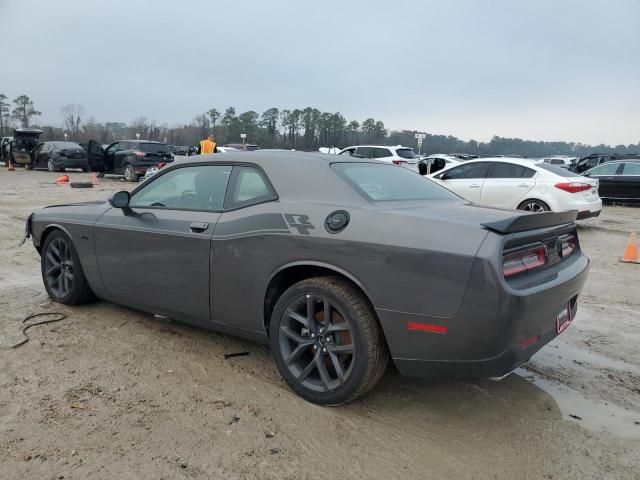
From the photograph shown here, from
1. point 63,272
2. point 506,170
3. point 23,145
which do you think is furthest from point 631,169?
point 23,145

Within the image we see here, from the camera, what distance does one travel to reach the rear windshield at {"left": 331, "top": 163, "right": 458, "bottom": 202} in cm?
331

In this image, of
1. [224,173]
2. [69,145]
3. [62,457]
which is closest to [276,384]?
[62,457]

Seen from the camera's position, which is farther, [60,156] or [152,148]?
[60,156]

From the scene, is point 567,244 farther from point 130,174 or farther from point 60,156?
point 60,156

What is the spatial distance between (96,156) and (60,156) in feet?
14.2

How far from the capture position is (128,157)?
778 inches

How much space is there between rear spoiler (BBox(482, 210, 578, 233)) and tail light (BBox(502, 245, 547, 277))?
130 mm

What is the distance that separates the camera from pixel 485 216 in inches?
116

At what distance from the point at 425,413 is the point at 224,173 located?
213cm

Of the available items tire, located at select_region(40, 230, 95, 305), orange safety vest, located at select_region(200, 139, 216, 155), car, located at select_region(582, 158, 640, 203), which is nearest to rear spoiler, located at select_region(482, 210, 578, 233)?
tire, located at select_region(40, 230, 95, 305)

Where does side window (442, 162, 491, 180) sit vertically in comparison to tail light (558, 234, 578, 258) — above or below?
above

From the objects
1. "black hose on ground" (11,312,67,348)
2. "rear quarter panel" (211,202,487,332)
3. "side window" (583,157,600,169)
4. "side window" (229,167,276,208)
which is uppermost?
"side window" (583,157,600,169)

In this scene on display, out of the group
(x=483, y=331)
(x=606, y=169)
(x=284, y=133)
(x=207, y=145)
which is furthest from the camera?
(x=284, y=133)

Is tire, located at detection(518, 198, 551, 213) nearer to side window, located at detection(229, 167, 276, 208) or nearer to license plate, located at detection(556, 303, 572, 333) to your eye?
license plate, located at detection(556, 303, 572, 333)
